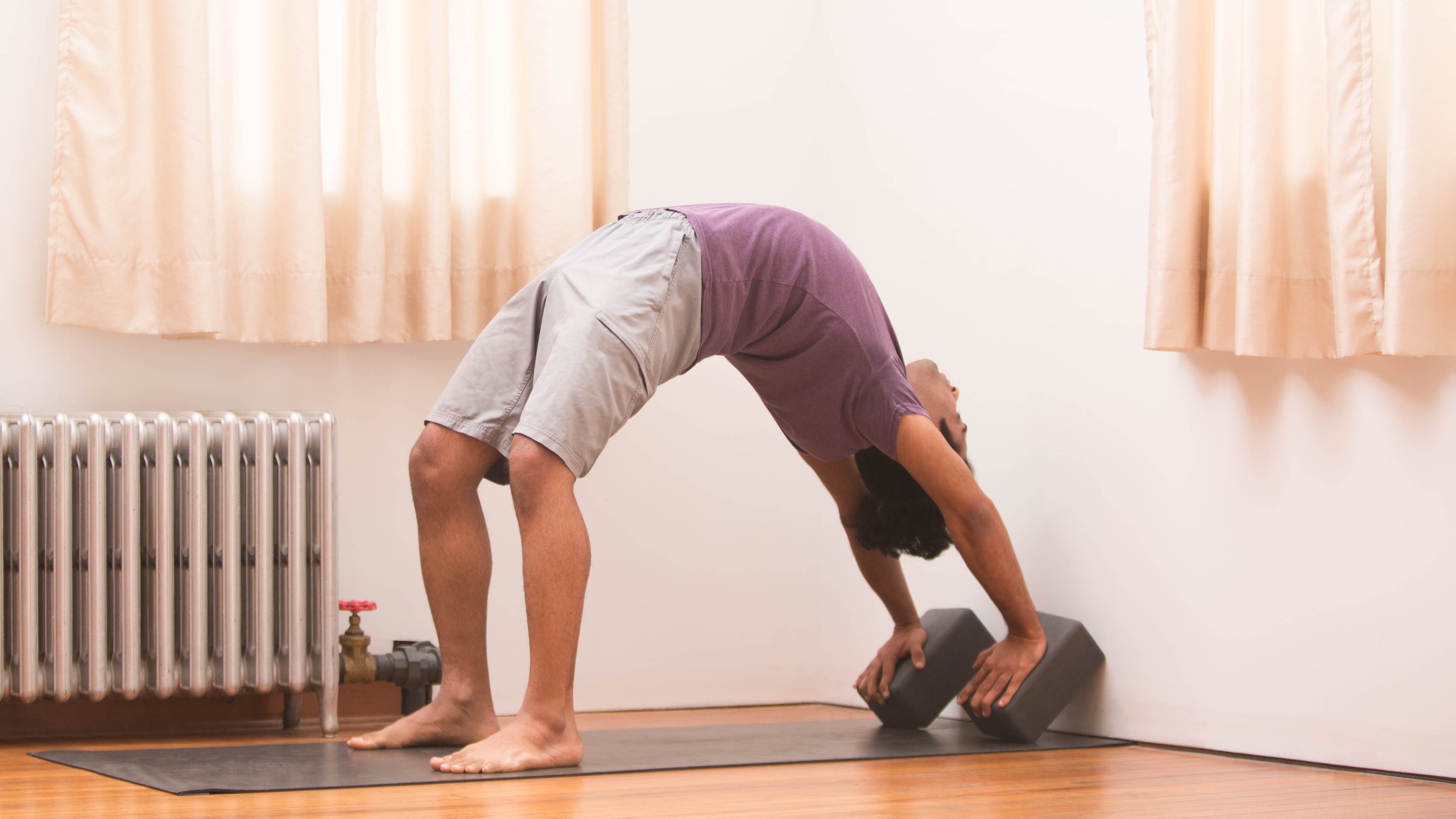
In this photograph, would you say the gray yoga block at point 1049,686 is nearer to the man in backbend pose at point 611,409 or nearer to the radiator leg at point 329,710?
the man in backbend pose at point 611,409

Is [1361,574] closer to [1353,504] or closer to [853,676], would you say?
[1353,504]

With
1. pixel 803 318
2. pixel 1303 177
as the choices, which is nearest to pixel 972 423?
pixel 803 318

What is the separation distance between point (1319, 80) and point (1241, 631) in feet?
2.71

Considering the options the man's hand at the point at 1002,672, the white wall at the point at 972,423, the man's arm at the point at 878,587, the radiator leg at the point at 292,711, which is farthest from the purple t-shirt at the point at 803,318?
the radiator leg at the point at 292,711

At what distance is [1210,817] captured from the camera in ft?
4.85

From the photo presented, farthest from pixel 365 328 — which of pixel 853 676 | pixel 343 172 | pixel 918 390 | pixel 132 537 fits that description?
pixel 853 676

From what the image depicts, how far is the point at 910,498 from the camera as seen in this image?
2.29m

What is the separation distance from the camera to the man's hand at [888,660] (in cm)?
233

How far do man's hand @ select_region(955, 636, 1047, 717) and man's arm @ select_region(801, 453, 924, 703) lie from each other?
16 centimetres

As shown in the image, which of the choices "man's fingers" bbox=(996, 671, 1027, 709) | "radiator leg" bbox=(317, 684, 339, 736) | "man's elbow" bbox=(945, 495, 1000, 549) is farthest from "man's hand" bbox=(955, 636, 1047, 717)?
"radiator leg" bbox=(317, 684, 339, 736)

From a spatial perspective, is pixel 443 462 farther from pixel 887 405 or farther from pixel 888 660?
pixel 888 660

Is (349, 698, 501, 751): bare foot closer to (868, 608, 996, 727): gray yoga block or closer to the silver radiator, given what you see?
the silver radiator

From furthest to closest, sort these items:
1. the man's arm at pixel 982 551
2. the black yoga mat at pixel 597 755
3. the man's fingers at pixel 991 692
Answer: the man's fingers at pixel 991 692, the man's arm at pixel 982 551, the black yoga mat at pixel 597 755

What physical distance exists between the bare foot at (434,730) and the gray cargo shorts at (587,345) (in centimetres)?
35
